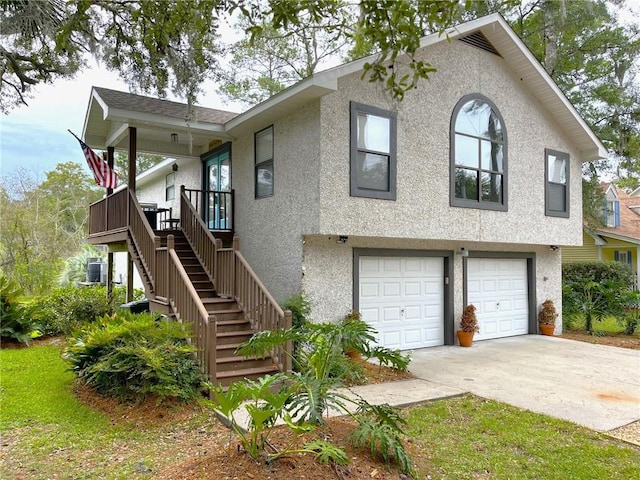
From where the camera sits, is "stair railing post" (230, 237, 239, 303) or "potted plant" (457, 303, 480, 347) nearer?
"stair railing post" (230, 237, 239, 303)

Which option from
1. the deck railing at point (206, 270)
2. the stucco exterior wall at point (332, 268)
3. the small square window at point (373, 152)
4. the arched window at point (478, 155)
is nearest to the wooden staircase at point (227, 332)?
the deck railing at point (206, 270)

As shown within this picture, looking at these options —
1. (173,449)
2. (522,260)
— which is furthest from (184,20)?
(522,260)

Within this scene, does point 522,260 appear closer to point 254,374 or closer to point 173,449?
point 254,374

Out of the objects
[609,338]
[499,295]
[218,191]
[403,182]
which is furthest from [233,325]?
[609,338]

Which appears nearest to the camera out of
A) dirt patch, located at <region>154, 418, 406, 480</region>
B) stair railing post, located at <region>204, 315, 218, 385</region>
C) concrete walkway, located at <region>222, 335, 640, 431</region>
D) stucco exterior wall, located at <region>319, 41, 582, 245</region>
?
dirt patch, located at <region>154, 418, 406, 480</region>

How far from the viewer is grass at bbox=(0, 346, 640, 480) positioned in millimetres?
4184

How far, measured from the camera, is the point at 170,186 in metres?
15.1

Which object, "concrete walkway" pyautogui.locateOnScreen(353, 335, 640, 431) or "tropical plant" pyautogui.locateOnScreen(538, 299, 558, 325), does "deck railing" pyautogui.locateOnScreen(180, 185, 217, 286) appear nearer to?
"concrete walkway" pyautogui.locateOnScreen(353, 335, 640, 431)

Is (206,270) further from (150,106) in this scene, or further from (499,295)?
(499,295)

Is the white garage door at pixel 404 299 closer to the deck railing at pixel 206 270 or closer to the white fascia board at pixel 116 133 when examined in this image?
the deck railing at pixel 206 270

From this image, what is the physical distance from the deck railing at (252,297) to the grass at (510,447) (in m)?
2.09

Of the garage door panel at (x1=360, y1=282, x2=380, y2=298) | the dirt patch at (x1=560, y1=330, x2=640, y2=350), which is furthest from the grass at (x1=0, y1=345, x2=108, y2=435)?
the dirt patch at (x1=560, y1=330, x2=640, y2=350)

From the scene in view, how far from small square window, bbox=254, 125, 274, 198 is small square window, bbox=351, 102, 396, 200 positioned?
1.86 metres

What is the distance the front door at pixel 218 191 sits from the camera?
10.9m
